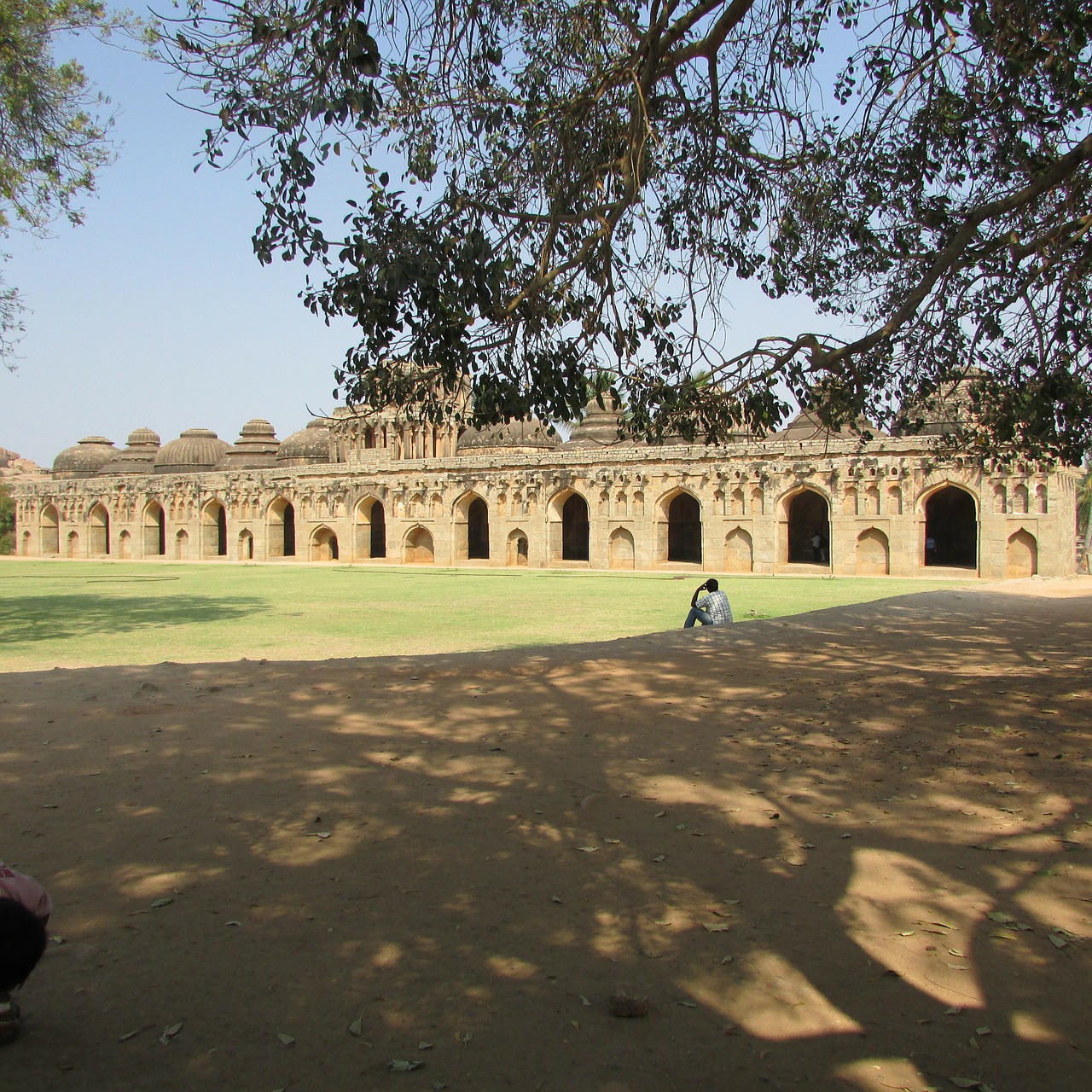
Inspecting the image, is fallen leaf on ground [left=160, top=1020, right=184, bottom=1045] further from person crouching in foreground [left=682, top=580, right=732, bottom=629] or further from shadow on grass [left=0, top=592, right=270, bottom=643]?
shadow on grass [left=0, top=592, right=270, bottom=643]

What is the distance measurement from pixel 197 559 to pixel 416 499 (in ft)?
42.7

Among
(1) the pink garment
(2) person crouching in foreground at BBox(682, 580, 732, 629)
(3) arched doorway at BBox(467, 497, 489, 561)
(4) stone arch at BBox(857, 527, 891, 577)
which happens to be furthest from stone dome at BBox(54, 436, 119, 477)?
(1) the pink garment

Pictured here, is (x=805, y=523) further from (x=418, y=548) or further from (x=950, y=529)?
(x=418, y=548)

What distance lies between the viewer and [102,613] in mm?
16141

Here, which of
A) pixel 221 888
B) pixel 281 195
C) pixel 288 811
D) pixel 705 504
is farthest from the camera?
pixel 705 504

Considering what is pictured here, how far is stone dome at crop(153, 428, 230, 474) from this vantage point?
161 ft

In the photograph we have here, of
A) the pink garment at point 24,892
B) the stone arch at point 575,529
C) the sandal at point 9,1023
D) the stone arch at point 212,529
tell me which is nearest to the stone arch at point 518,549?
the stone arch at point 575,529

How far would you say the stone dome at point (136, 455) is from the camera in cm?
5094

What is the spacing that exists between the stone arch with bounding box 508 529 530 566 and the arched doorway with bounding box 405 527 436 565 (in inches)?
162

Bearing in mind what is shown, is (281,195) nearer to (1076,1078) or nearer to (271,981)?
(271,981)

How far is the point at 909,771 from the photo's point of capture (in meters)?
4.84

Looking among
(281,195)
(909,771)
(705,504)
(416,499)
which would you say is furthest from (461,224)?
(416,499)

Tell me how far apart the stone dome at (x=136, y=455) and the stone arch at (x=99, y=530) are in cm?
290

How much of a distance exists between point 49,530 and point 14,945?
54.7 metres
